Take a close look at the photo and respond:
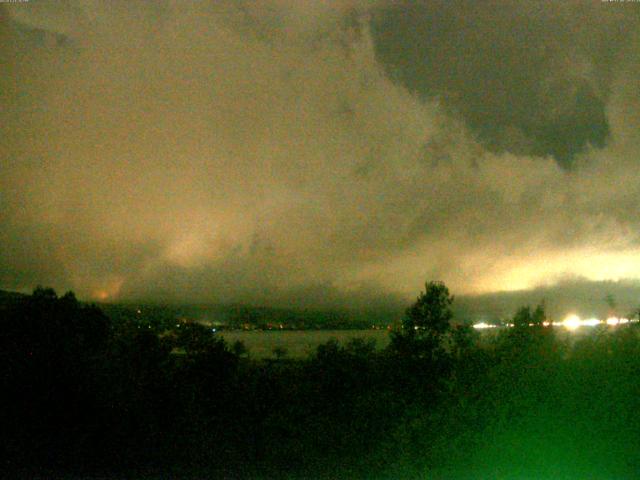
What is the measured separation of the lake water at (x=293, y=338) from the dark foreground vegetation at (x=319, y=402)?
0.47 m

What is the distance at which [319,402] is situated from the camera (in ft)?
41.3

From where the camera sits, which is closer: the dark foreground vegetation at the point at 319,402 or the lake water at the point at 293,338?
the dark foreground vegetation at the point at 319,402

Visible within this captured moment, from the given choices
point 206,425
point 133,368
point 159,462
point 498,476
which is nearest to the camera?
point 498,476

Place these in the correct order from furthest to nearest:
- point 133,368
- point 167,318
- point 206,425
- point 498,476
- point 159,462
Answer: point 167,318 → point 133,368 → point 206,425 → point 159,462 → point 498,476

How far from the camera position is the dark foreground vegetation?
8.95m

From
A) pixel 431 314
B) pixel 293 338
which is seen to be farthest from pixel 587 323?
pixel 293 338

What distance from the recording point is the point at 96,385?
1339 cm

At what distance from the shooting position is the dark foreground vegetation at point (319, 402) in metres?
8.95

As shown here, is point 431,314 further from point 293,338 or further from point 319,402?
point 293,338

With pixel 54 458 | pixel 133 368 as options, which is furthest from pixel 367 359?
pixel 54 458

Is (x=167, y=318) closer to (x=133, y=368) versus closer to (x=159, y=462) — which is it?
(x=133, y=368)

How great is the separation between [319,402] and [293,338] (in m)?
8.39

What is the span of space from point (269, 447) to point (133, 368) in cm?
373

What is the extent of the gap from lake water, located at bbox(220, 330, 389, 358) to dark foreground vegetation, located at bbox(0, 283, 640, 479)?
474 mm
